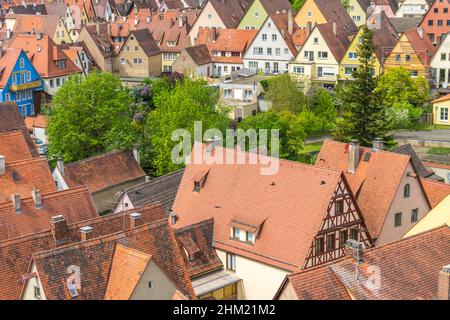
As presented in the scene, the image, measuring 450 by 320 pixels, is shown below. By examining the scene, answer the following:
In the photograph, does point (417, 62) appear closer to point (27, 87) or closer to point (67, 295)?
point (27, 87)

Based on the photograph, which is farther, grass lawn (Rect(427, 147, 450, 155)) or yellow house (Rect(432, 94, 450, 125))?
yellow house (Rect(432, 94, 450, 125))

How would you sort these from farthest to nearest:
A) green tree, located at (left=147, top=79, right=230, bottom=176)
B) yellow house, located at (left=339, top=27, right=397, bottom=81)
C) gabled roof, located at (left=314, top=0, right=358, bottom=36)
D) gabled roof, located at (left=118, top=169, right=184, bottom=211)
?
gabled roof, located at (left=314, top=0, right=358, bottom=36), yellow house, located at (left=339, top=27, right=397, bottom=81), green tree, located at (left=147, top=79, right=230, bottom=176), gabled roof, located at (left=118, top=169, right=184, bottom=211)

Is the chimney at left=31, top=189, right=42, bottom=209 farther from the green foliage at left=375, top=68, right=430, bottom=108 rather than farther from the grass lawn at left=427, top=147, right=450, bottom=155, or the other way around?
the green foliage at left=375, top=68, right=430, bottom=108

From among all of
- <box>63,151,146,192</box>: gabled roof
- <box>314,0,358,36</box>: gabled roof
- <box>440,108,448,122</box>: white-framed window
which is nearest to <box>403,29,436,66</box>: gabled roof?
<box>440,108,448,122</box>: white-framed window

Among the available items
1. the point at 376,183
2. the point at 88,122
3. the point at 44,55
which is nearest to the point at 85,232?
the point at 376,183

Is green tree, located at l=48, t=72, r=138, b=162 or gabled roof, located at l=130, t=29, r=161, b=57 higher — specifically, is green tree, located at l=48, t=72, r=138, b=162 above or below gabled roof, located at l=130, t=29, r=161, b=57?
below

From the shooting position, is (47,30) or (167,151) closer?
(167,151)

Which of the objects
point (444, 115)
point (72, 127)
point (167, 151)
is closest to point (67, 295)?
point (167, 151)
